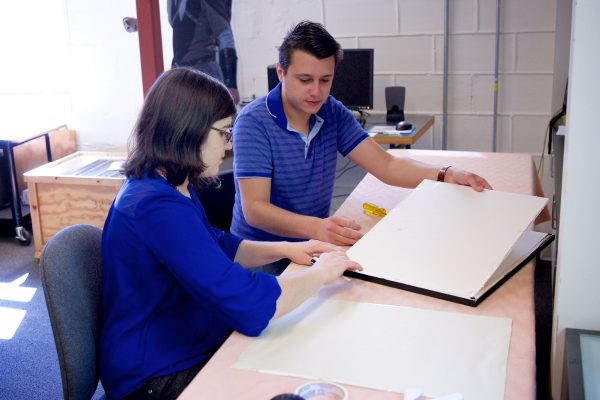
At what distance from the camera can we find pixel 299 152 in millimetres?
1930

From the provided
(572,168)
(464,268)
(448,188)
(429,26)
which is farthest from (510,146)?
(572,168)

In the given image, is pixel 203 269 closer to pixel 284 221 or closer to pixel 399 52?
pixel 284 221

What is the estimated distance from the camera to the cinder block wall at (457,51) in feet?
11.4

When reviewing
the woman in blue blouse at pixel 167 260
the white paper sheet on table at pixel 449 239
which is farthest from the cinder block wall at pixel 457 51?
the woman in blue blouse at pixel 167 260

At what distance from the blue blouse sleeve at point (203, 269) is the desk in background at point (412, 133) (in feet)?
6.53

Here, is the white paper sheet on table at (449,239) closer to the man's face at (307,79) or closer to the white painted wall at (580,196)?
the white painted wall at (580,196)

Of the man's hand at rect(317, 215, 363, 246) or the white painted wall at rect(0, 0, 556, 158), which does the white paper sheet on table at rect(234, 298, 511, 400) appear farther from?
the white painted wall at rect(0, 0, 556, 158)

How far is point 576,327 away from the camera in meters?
1.13

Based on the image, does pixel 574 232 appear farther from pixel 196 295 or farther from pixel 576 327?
pixel 196 295

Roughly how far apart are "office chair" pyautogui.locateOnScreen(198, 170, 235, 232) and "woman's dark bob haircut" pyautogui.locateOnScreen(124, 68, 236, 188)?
656 mm

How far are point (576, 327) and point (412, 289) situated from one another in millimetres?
316

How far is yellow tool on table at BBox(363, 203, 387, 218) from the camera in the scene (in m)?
1.84

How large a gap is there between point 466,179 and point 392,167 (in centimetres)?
30

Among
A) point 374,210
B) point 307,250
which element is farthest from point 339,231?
point 374,210
